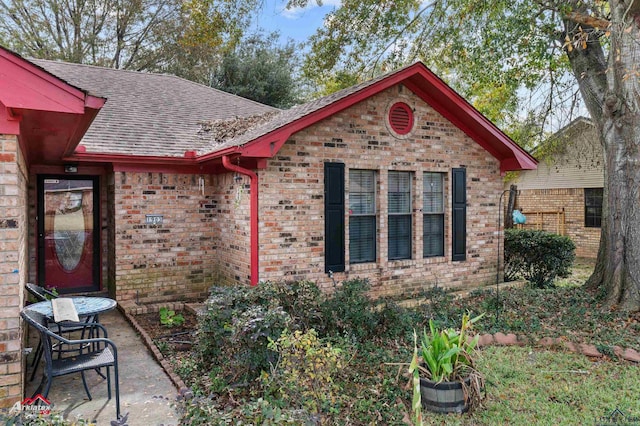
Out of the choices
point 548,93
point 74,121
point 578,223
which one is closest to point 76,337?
point 74,121

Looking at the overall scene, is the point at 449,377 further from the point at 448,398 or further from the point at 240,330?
the point at 240,330

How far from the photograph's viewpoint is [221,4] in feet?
28.8

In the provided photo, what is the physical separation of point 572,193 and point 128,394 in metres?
18.5

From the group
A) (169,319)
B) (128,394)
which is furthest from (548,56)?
(128,394)

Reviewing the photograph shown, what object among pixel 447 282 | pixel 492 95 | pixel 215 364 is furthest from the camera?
pixel 492 95

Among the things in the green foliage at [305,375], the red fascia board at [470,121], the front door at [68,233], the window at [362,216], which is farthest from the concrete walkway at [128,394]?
the red fascia board at [470,121]

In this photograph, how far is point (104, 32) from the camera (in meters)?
21.6

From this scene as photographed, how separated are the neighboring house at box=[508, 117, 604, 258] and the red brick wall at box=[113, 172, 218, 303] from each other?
520 inches

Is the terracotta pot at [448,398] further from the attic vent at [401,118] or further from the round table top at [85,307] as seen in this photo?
the attic vent at [401,118]

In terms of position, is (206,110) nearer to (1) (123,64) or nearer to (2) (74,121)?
(2) (74,121)

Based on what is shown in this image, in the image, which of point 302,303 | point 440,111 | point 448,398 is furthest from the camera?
point 440,111

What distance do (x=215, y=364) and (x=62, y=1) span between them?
2137cm

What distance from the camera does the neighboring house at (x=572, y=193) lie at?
57.2ft

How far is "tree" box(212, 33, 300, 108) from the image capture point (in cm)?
2097
